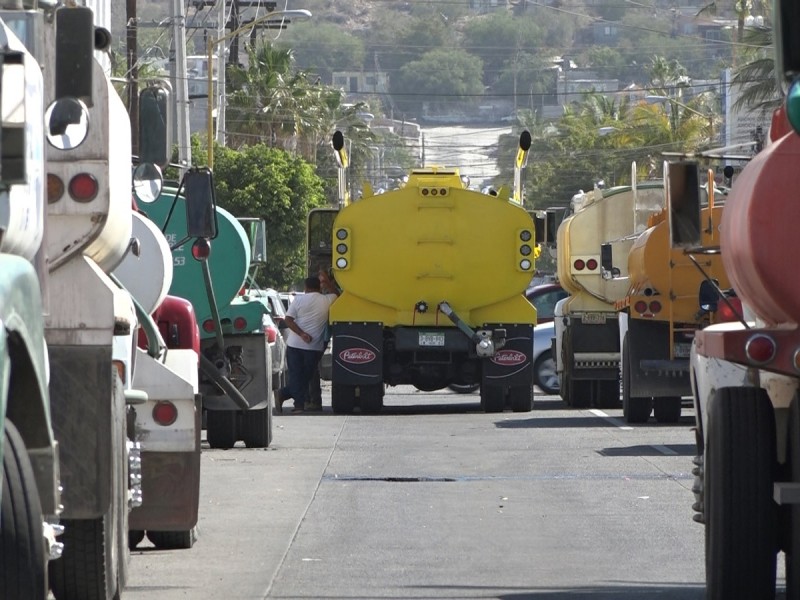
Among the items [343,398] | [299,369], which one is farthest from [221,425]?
[299,369]

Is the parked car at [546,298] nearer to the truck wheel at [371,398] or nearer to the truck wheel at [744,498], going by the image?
the truck wheel at [371,398]

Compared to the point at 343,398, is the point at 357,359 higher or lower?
higher

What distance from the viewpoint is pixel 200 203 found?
32.7 feet

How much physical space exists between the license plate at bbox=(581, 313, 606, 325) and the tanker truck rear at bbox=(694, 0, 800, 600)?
16.0m

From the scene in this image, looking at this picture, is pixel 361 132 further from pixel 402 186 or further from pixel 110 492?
pixel 110 492

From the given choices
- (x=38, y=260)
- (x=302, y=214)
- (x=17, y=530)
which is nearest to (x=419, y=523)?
(x=38, y=260)

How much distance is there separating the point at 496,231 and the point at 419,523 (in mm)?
11371

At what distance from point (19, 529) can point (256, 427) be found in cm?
1135

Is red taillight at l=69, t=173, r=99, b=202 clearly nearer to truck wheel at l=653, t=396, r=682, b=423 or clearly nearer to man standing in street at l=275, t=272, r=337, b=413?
truck wheel at l=653, t=396, r=682, b=423

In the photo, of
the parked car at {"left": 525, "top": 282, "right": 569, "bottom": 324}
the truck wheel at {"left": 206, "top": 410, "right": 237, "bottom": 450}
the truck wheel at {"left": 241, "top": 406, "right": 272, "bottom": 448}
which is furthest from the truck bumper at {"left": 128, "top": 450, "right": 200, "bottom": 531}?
the parked car at {"left": 525, "top": 282, "right": 569, "bottom": 324}

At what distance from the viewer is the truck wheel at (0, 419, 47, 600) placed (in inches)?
214

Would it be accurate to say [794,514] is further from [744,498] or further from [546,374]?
[546,374]

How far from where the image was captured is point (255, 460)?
15625 millimetres

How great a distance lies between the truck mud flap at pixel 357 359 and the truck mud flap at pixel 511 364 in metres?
1.24
